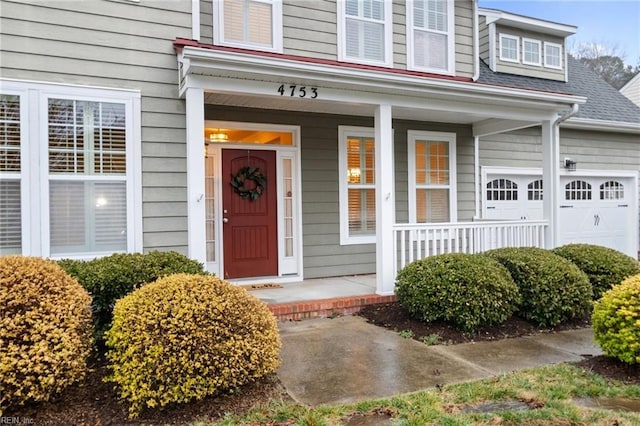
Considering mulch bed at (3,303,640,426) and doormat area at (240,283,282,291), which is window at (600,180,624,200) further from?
doormat area at (240,283,282,291)

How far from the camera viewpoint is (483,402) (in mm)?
3145

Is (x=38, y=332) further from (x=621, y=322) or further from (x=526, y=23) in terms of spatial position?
(x=526, y=23)

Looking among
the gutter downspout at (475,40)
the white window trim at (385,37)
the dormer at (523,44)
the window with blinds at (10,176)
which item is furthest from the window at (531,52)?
the window with blinds at (10,176)

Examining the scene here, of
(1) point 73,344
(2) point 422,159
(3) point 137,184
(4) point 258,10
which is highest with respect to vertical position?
(4) point 258,10

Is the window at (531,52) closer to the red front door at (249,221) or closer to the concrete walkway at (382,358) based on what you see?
the red front door at (249,221)

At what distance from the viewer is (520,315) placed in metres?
5.41

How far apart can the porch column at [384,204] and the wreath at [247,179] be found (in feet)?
6.24

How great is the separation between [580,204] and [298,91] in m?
8.12

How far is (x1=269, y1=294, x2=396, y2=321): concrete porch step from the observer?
536 cm

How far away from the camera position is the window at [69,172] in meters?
4.79

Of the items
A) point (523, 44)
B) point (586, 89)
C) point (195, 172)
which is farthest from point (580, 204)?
point (195, 172)

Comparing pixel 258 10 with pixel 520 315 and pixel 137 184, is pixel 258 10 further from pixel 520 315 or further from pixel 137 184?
pixel 520 315

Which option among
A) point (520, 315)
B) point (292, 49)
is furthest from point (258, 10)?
point (520, 315)

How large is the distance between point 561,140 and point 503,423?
890 centimetres
